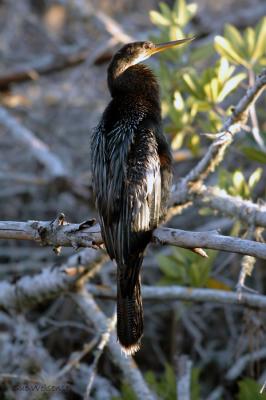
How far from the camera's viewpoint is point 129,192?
9.27ft

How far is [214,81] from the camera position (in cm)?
337

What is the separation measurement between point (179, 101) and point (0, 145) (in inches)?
116

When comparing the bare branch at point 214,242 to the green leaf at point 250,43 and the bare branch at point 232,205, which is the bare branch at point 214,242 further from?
the green leaf at point 250,43

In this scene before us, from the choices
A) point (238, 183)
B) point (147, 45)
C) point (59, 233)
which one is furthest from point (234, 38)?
point (59, 233)

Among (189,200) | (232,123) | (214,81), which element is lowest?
(189,200)

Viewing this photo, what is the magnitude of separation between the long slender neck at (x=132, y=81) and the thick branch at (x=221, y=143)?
1.53ft

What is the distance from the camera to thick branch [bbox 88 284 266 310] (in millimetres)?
3342

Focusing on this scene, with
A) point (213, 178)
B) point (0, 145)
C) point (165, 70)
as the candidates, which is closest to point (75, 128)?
point (0, 145)

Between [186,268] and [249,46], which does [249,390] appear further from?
[249,46]

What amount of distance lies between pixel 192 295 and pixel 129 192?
3.12 feet

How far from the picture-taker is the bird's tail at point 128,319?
9.37ft

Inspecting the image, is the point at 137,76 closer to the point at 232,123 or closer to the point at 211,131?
the point at 211,131

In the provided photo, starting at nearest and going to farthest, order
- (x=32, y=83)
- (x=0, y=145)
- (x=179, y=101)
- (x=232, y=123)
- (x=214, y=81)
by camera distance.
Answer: (x=232, y=123)
(x=214, y=81)
(x=179, y=101)
(x=0, y=145)
(x=32, y=83)

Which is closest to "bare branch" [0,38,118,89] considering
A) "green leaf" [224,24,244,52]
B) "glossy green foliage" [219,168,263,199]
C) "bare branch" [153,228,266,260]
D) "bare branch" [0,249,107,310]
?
"green leaf" [224,24,244,52]
